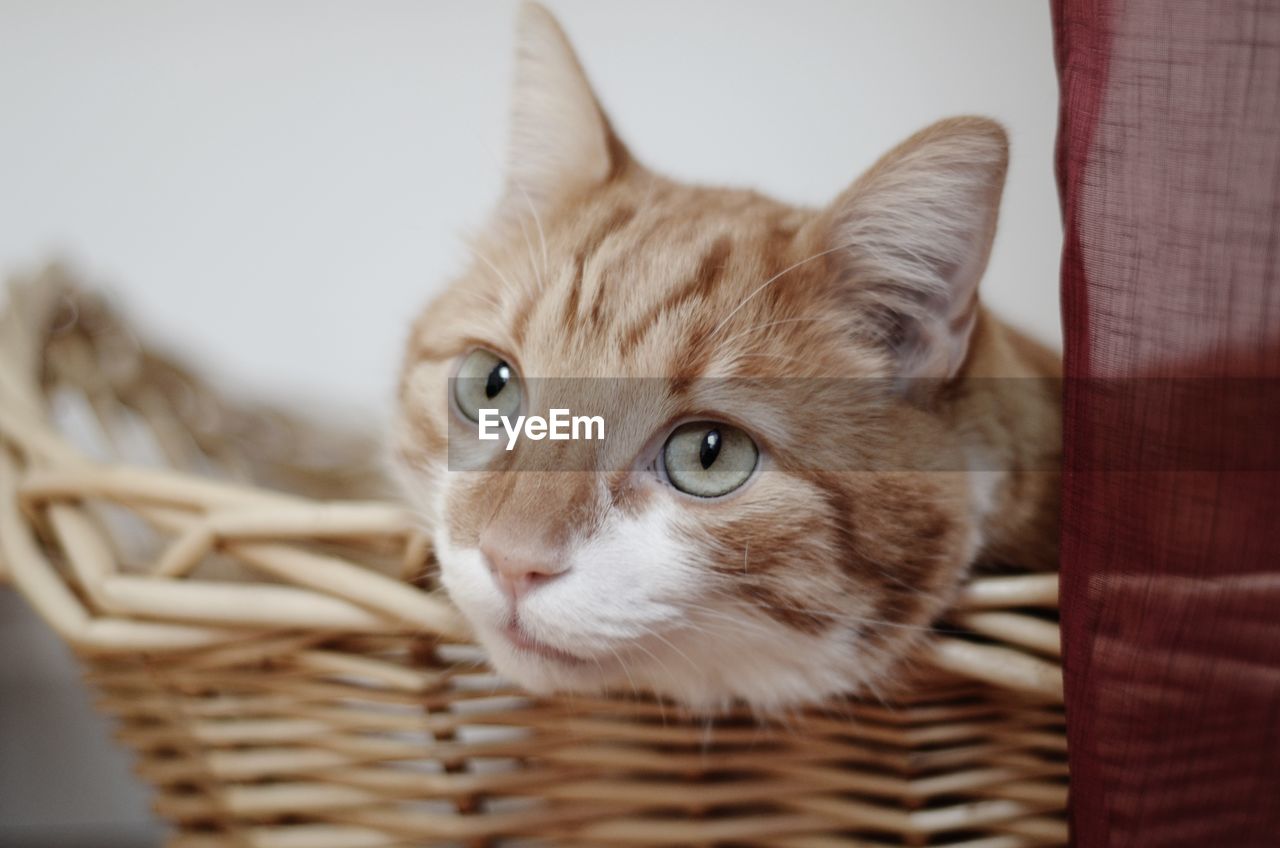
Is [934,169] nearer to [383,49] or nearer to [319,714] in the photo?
[319,714]

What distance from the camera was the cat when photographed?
0.75m

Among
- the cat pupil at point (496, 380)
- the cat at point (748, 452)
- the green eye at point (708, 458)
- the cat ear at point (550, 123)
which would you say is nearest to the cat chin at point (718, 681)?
the cat at point (748, 452)

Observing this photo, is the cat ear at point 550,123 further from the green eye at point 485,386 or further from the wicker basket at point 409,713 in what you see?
the wicker basket at point 409,713

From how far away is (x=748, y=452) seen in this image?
81cm

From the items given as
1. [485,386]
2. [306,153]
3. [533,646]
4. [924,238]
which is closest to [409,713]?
[533,646]

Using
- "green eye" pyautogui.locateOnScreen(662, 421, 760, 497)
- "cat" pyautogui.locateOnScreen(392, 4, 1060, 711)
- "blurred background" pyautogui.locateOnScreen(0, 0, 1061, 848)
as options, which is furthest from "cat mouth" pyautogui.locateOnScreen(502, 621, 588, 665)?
"blurred background" pyautogui.locateOnScreen(0, 0, 1061, 848)

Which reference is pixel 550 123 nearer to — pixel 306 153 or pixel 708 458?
pixel 708 458

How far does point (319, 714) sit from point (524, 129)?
0.68m

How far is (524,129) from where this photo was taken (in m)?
1.08

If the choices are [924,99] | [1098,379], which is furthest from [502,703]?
[924,99]

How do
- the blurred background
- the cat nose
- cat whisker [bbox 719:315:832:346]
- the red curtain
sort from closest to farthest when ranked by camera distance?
the red curtain < the cat nose < cat whisker [bbox 719:315:832:346] < the blurred background

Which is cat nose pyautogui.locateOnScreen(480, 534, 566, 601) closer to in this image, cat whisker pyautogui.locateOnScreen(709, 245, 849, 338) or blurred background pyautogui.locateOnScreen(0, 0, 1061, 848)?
cat whisker pyautogui.locateOnScreen(709, 245, 849, 338)

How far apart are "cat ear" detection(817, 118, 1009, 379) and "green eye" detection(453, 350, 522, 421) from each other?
337mm

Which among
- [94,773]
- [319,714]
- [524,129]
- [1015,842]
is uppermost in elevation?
[524,129]
